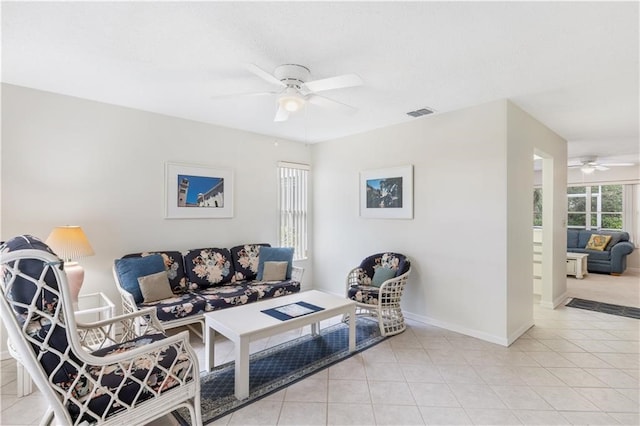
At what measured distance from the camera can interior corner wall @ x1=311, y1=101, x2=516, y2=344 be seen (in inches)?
125

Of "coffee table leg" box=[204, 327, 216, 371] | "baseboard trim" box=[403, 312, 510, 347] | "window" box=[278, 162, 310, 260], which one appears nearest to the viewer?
"coffee table leg" box=[204, 327, 216, 371]

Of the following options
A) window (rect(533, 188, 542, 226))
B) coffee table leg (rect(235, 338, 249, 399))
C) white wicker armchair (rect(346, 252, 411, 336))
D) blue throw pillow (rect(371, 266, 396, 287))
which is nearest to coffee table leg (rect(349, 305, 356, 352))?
white wicker armchair (rect(346, 252, 411, 336))

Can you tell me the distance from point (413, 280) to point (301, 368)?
1883 mm

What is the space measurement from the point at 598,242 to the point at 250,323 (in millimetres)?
7932

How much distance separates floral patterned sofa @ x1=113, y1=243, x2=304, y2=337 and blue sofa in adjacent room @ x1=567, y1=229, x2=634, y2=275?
6.80 meters

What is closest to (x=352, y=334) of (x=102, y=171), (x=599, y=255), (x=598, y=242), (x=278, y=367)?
(x=278, y=367)

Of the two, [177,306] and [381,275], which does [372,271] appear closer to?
[381,275]

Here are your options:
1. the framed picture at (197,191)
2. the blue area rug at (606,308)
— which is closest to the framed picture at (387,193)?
the framed picture at (197,191)

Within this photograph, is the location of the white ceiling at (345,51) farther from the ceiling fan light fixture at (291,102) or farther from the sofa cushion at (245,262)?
the sofa cushion at (245,262)

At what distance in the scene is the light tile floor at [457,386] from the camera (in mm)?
2057

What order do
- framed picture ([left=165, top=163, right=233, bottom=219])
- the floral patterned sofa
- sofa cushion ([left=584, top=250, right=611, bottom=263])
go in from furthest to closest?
sofa cushion ([left=584, top=250, right=611, bottom=263]) → framed picture ([left=165, top=163, right=233, bottom=219]) → the floral patterned sofa

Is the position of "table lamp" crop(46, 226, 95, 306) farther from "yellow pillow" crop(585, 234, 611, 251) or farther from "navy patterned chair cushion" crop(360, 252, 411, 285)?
"yellow pillow" crop(585, 234, 611, 251)

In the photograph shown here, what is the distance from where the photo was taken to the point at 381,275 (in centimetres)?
379

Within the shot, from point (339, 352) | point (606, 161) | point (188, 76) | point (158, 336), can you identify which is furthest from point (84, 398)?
point (606, 161)
